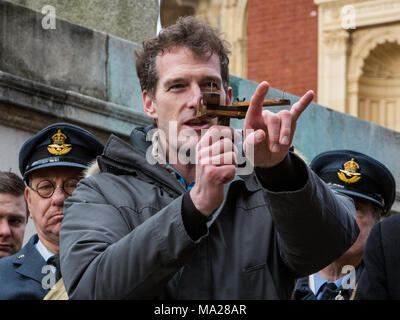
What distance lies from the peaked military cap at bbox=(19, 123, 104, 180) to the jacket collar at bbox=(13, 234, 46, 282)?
41cm

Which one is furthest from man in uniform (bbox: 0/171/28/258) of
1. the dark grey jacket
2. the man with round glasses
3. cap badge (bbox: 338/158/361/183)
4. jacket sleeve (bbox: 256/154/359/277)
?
jacket sleeve (bbox: 256/154/359/277)

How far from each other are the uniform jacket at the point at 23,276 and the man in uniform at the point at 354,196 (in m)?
1.16

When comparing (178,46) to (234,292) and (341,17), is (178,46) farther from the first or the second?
(341,17)

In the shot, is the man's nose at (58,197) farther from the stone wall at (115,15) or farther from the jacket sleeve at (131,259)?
the stone wall at (115,15)

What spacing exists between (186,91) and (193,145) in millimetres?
210

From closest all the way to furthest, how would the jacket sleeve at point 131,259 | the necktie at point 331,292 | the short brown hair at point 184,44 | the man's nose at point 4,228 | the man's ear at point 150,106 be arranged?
1. the jacket sleeve at point 131,259
2. the short brown hair at point 184,44
3. the man's ear at point 150,106
4. the necktie at point 331,292
5. the man's nose at point 4,228

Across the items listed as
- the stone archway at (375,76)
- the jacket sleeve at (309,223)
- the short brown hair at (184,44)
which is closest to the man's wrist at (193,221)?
the jacket sleeve at (309,223)

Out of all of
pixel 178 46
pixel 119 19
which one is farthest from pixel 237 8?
pixel 178 46

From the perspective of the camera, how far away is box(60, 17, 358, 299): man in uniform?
8.46 ft

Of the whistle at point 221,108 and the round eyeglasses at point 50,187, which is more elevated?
the whistle at point 221,108

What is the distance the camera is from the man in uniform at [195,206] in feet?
8.46

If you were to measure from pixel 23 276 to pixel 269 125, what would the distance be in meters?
1.93
